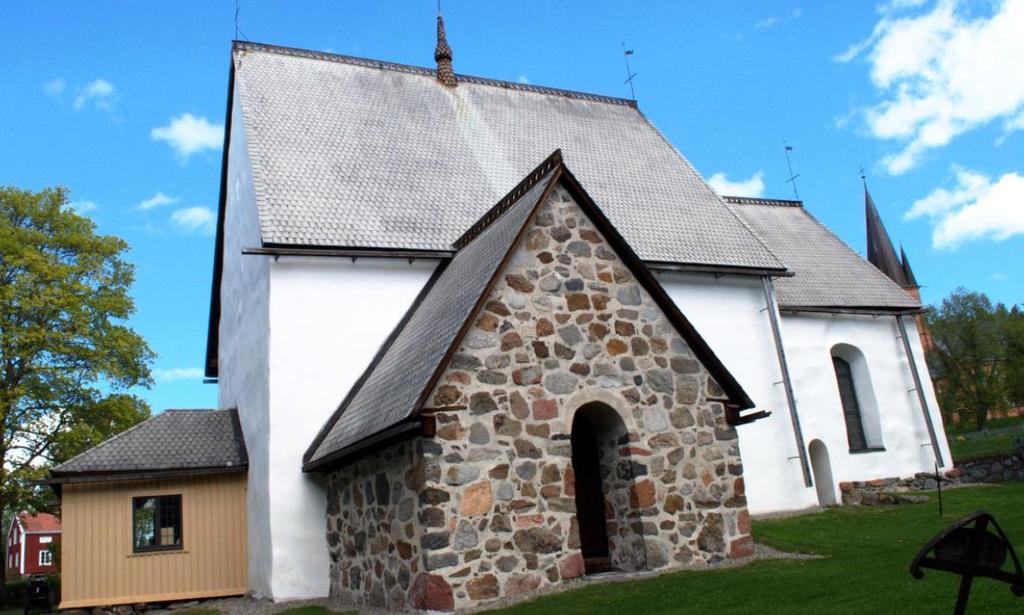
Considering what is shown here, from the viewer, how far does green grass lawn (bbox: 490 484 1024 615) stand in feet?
23.5

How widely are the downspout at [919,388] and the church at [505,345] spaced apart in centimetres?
6

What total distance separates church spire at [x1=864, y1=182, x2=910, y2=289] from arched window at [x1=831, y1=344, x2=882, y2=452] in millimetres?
20960

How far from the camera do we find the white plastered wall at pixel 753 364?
1733 centimetres

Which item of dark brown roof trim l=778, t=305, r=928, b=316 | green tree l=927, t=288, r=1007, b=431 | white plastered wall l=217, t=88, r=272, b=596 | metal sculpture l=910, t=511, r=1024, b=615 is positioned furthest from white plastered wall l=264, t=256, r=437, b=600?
green tree l=927, t=288, r=1007, b=431

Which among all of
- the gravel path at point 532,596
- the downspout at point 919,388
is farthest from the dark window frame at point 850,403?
the gravel path at point 532,596

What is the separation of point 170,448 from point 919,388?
18.4 meters

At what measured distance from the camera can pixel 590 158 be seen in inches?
808

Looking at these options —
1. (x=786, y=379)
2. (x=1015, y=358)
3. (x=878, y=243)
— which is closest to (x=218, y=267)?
(x=786, y=379)

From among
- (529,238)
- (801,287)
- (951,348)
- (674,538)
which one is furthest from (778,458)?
(951,348)

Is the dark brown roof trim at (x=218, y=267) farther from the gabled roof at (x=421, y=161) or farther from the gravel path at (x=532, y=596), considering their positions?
the gravel path at (x=532, y=596)

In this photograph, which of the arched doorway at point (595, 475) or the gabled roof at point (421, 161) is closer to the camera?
the arched doorway at point (595, 475)

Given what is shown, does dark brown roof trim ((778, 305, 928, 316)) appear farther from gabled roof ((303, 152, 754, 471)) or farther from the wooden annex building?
the wooden annex building

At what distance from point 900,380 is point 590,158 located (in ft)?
33.6

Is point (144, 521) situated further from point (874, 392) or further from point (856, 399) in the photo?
point (874, 392)
